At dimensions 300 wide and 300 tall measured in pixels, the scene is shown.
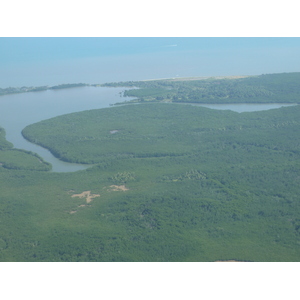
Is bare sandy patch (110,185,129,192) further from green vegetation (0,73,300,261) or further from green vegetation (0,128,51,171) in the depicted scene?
green vegetation (0,128,51,171)

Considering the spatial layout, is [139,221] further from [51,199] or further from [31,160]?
[31,160]

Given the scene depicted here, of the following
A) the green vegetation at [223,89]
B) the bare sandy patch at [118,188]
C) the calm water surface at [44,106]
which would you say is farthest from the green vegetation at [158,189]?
the green vegetation at [223,89]

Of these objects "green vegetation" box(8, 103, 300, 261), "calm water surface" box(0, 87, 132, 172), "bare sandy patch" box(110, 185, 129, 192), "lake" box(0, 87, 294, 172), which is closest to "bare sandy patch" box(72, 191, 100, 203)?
"green vegetation" box(8, 103, 300, 261)

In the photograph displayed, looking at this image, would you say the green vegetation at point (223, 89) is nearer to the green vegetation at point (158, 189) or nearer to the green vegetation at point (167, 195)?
the green vegetation at point (158, 189)

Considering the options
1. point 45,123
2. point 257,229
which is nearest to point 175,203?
point 257,229

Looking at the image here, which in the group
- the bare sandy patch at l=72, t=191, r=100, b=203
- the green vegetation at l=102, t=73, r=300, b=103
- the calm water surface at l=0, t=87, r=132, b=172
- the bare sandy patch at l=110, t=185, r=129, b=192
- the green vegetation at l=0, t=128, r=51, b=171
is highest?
the green vegetation at l=102, t=73, r=300, b=103
